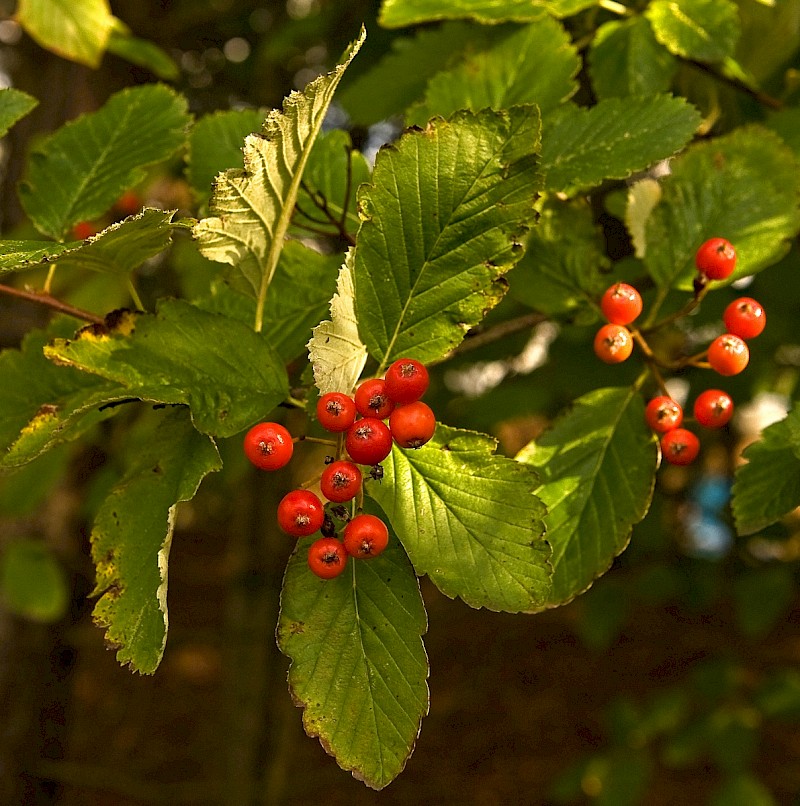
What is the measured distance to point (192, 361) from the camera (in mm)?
862

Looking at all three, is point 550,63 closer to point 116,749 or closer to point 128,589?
point 128,589

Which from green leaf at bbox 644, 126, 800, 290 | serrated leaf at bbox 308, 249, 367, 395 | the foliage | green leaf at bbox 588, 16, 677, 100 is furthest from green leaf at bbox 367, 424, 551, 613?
green leaf at bbox 588, 16, 677, 100

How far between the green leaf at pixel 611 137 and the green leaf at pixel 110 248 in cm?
49

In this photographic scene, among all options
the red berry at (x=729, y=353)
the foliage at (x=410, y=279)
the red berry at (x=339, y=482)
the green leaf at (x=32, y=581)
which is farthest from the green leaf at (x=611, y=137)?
the green leaf at (x=32, y=581)

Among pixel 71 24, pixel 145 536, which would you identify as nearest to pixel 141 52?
pixel 71 24

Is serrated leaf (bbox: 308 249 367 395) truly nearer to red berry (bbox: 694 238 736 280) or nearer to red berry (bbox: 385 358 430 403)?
red berry (bbox: 385 358 430 403)

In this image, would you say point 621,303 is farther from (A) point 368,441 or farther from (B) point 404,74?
(B) point 404,74

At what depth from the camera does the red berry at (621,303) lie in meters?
1.00

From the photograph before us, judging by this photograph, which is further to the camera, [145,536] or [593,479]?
[593,479]

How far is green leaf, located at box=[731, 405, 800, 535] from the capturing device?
90cm

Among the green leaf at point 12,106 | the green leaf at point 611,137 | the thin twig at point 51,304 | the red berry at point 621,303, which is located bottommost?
the red berry at point 621,303

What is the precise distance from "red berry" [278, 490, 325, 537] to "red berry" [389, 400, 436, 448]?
0.11 metres

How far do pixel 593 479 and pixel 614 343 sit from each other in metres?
0.17

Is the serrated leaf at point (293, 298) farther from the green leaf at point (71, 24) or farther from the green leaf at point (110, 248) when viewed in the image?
the green leaf at point (71, 24)
